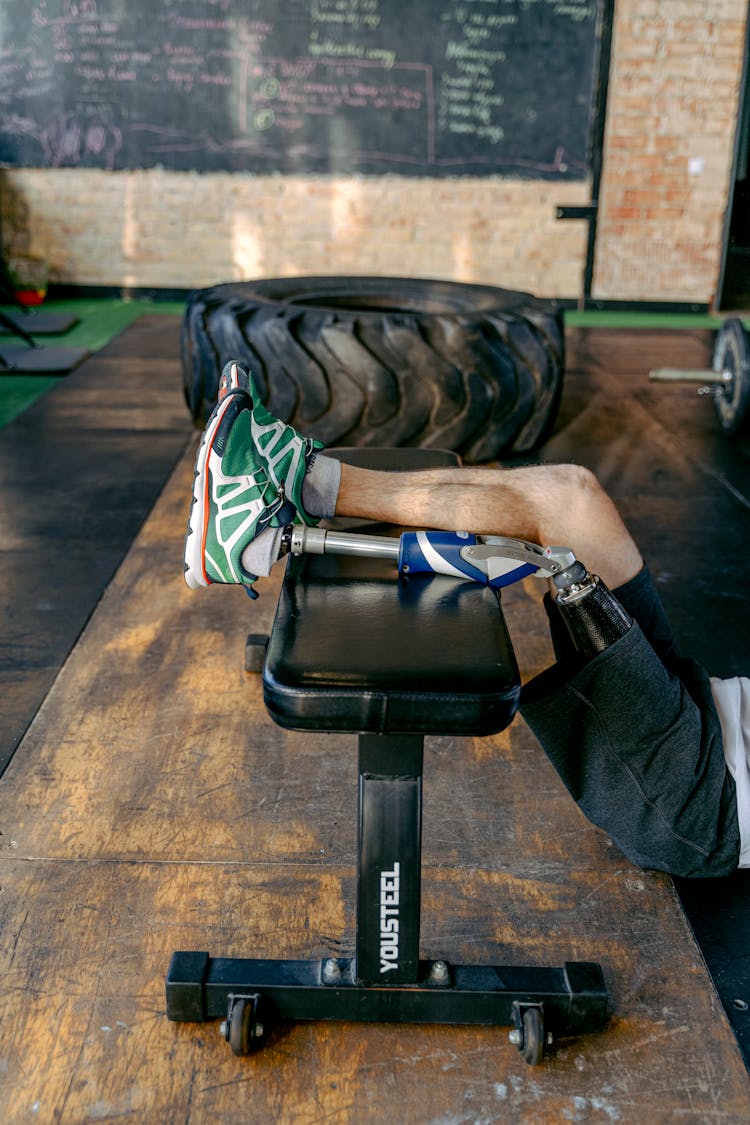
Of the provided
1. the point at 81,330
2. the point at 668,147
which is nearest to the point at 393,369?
the point at 81,330

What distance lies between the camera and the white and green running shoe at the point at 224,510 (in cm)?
112

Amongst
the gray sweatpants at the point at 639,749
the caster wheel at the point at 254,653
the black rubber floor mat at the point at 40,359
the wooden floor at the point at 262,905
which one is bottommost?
the wooden floor at the point at 262,905

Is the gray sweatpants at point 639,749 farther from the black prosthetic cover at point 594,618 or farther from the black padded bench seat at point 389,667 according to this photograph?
the black padded bench seat at point 389,667

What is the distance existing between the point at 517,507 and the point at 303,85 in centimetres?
449

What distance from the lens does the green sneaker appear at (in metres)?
1.23

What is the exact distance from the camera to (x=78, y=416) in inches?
126

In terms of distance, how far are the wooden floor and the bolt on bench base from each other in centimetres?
2

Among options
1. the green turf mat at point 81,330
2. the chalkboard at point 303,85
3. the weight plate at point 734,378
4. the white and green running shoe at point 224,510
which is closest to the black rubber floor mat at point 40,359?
the green turf mat at point 81,330

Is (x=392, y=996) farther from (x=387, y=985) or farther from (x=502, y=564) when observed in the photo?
(x=502, y=564)

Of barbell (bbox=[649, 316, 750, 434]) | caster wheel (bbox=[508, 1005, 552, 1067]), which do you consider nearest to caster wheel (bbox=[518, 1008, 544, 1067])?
caster wheel (bbox=[508, 1005, 552, 1067])

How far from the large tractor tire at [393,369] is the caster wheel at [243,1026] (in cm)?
174

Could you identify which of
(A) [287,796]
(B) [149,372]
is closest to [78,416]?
(B) [149,372]

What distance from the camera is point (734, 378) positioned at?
302 cm

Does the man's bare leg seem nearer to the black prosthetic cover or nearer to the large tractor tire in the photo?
the black prosthetic cover
